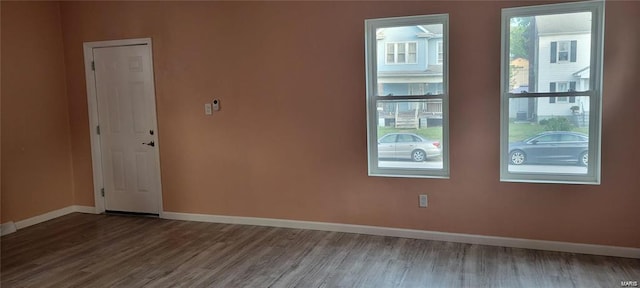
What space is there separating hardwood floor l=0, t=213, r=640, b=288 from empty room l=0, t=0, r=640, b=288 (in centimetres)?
2

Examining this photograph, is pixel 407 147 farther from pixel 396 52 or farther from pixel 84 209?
pixel 84 209

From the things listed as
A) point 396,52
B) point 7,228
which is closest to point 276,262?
point 396,52

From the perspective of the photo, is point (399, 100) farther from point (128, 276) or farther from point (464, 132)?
A: point (128, 276)

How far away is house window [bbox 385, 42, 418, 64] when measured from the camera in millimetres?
3897

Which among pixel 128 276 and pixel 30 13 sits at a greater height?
pixel 30 13

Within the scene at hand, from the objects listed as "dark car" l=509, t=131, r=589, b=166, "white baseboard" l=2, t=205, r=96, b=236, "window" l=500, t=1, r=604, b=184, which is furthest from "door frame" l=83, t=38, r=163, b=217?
"dark car" l=509, t=131, r=589, b=166

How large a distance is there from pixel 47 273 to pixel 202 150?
178 centimetres

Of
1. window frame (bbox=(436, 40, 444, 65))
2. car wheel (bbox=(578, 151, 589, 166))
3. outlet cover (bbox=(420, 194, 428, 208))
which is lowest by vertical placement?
outlet cover (bbox=(420, 194, 428, 208))

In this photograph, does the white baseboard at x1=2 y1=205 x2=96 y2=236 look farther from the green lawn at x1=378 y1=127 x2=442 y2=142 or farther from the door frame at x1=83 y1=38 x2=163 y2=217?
the green lawn at x1=378 y1=127 x2=442 y2=142

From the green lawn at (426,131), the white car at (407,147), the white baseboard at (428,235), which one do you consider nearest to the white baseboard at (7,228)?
the white baseboard at (428,235)

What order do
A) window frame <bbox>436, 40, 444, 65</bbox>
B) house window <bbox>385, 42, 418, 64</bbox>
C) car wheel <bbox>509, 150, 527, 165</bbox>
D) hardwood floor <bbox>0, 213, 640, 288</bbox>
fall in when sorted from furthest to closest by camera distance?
1. house window <bbox>385, 42, 418, 64</bbox>
2. window frame <bbox>436, 40, 444, 65</bbox>
3. car wheel <bbox>509, 150, 527, 165</bbox>
4. hardwood floor <bbox>0, 213, 640, 288</bbox>

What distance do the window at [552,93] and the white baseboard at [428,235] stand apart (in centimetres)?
52

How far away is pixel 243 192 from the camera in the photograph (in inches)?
180

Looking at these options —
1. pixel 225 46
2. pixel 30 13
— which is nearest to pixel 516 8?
pixel 225 46
